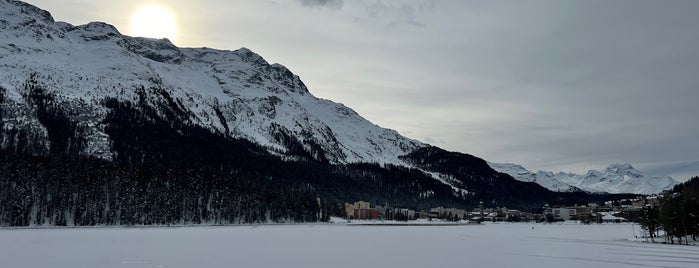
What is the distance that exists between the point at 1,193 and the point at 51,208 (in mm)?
11765

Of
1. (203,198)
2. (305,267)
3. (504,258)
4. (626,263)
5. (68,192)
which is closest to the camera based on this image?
(305,267)

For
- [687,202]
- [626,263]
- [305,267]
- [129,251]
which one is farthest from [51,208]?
[687,202]

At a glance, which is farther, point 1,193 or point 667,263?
point 1,193

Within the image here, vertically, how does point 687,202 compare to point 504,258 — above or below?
above

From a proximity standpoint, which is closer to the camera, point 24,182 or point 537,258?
point 537,258

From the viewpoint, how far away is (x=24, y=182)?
140625 millimetres

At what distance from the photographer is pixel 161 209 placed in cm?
16012

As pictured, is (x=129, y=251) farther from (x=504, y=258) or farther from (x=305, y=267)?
(x=504, y=258)

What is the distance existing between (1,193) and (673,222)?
146175 millimetres

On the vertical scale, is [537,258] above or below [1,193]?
below

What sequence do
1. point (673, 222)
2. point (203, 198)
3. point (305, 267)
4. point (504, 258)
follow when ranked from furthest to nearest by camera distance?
point (203, 198)
point (673, 222)
point (504, 258)
point (305, 267)

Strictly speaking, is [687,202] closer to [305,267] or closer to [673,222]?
[673,222]

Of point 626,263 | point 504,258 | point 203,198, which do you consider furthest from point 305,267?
point 203,198

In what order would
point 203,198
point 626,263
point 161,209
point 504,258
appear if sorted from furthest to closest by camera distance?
point 203,198 → point 161,209 → point 504,258 → point 626,263
